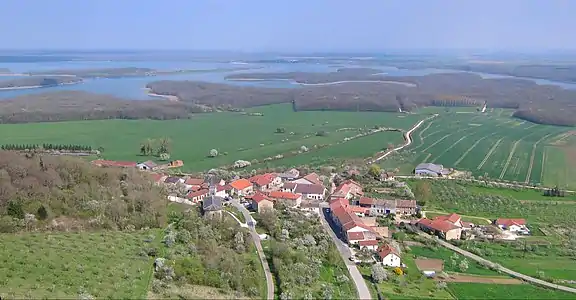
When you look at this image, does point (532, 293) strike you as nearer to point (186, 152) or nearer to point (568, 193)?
point (568, 193)

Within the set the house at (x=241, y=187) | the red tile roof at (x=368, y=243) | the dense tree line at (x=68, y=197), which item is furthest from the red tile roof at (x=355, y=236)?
the dense tree line at (x=68, y=197)

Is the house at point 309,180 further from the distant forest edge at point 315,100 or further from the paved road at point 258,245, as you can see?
the distant forest edge at point 315,100

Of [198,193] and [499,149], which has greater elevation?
[198,193]

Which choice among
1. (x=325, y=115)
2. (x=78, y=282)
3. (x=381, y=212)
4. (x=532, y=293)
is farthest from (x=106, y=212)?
(x=325, y=115)

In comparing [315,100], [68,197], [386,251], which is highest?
[68,197]

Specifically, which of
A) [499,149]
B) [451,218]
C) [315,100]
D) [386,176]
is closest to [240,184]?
[386,176]

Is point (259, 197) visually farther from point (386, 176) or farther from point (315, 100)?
point (315, 100)

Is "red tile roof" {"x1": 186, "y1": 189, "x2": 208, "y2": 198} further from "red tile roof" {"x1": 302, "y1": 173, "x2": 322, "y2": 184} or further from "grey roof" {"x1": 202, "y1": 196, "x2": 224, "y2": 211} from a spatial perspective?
"red tile roof" {"x1": 302, "y1": 173, "x2": 322, "y2": 184}

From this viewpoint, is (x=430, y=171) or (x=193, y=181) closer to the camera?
(x=193, y=181)
